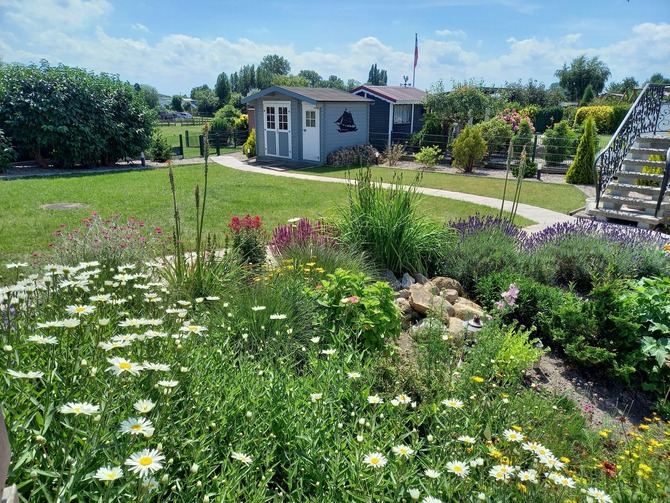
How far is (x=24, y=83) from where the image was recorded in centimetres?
1495

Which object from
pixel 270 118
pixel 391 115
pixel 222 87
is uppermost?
pixel 222 87

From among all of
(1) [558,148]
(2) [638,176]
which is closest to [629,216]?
(2) [638,176]

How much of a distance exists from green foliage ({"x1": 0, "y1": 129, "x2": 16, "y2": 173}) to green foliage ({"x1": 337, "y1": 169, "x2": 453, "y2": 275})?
518 inches

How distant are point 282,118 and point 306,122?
1.14 m

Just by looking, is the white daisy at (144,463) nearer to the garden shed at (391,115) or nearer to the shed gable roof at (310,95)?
the shed gable roof at (310,95)

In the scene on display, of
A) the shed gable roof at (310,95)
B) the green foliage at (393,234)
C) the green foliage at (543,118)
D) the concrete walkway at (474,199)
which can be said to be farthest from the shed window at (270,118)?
the green foliage at (543,118)

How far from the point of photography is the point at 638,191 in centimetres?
934

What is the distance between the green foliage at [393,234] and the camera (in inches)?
207

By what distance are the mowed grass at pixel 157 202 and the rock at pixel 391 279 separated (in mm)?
1304

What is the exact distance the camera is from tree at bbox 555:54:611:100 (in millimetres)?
55281

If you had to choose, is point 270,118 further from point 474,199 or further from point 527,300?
point 527,300

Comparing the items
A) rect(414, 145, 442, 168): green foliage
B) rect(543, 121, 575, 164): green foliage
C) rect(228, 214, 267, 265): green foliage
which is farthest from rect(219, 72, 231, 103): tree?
rect(228, 214, 267, 265): green foliage

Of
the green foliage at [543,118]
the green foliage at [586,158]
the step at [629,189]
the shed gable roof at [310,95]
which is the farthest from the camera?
the green foliage at [543,118]

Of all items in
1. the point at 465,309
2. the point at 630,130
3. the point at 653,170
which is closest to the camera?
the point at 465,309
